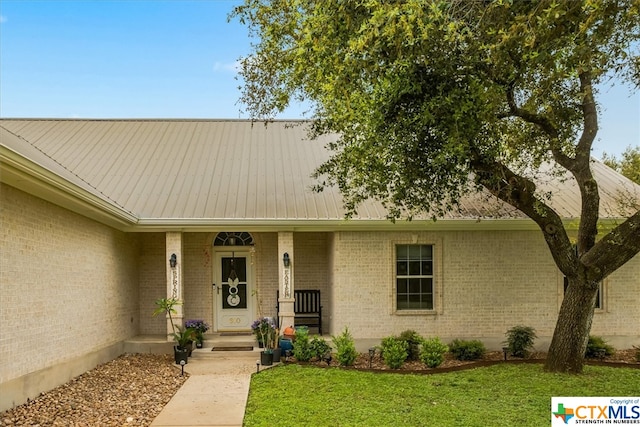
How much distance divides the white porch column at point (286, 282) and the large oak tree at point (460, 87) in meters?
2.45

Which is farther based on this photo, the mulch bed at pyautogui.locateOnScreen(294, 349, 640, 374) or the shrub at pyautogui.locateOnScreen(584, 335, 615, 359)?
the shrub at pyautogui.locateOnScreen(584, 335, 615, 359)

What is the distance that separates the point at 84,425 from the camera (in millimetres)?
6469

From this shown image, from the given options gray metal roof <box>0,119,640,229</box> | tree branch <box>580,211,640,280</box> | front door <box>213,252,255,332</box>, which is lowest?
front door <box>213,252,255,332</box>

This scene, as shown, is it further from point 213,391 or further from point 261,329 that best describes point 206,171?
point 213,391

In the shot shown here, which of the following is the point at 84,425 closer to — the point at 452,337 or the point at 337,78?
the point at 337,78

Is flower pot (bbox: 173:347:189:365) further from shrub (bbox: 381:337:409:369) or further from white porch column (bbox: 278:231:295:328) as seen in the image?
shrub (bbox: 381:337:409:369)

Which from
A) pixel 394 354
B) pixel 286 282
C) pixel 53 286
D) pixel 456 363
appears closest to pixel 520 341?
pixel 456 363

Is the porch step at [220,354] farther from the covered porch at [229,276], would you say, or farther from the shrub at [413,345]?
the shrub at [413,345]

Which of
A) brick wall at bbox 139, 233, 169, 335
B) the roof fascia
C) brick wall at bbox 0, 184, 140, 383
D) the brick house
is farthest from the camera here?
brick wall at bbox 139, 233, 169, 335

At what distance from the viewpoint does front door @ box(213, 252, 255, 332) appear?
13438mm

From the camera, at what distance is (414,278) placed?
12.2m

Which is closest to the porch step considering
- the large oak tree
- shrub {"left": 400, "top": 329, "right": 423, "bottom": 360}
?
shrub {"left": 400, "top": 329, "right": 423, "bottom": 360}

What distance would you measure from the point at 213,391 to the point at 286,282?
12.6 feet

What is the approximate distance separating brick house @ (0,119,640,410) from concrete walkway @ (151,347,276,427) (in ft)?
4.44
